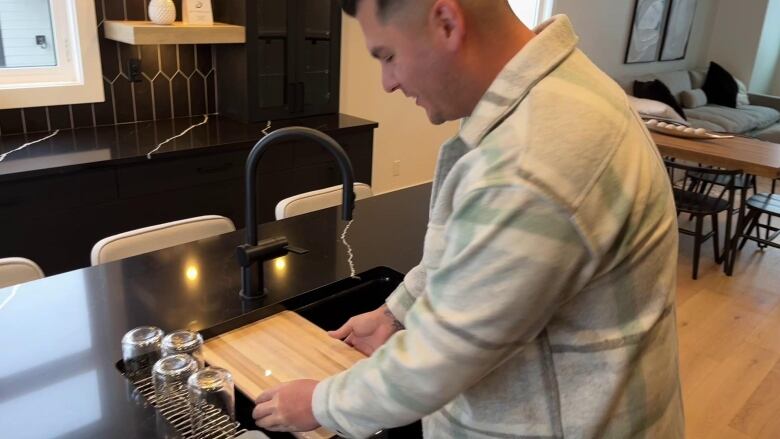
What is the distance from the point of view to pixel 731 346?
3.04 meters

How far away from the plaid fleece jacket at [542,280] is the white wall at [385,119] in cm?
351

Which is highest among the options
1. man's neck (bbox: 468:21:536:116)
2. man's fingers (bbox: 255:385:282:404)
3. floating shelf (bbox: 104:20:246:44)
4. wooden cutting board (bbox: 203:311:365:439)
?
man's neck (bbox: 468:21:536:116)

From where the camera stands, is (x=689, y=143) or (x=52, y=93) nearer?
(x=52, y=93)

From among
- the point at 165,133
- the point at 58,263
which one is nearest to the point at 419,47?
the point at 58,263

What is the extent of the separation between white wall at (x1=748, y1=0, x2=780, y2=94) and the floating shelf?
6841 mm

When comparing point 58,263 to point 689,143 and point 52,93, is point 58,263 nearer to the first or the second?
point 52,93

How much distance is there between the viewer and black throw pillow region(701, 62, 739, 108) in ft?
22.7

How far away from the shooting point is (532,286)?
0.62 metres

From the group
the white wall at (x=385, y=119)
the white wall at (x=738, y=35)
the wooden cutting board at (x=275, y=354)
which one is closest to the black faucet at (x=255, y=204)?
the wooden cutting board at (x=275, y=354)

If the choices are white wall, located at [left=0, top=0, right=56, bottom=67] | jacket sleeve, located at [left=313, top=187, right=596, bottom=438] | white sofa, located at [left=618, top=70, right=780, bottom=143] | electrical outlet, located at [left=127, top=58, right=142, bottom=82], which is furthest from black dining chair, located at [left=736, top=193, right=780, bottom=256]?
white wall, located at [left=0, top=0, right=56, bottom=67]

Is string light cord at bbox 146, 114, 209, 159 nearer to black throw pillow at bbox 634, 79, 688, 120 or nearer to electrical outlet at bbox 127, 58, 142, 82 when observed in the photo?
electrical outlet at bbox 127, 58, 142, 82

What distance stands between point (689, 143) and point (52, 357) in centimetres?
374

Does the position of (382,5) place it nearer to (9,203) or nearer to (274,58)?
(9,203)

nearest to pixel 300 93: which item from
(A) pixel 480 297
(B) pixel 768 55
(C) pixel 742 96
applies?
(A) pixel 480 297
